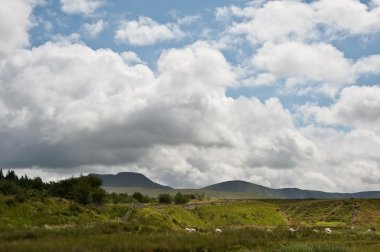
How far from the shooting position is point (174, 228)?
4978cm

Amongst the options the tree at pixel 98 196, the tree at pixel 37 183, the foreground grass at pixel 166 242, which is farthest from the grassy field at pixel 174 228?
the tree at pixel 37 183

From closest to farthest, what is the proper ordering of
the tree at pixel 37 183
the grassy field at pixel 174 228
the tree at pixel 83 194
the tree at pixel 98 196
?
the grassy field at pixel 174 228 < the tree at pixel 83 194 < the tree at pixel 98 196 < the tree at pixel 37 183

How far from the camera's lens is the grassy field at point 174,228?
94.3 feet

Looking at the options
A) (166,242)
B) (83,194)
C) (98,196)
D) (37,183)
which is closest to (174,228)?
(166,242)

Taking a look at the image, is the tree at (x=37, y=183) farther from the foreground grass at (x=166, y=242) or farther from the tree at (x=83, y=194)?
the foreground grass at (x=166, y=242)

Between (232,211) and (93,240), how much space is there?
58727 millimetres

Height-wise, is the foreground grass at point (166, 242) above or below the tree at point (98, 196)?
below

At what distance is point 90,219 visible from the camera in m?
59.3

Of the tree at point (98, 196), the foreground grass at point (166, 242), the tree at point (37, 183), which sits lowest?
the foreground grass at point (166, 242)

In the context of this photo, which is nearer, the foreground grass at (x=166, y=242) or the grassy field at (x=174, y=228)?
the foreground grass at (x=166, y=242)

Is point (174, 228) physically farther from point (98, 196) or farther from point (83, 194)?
point (98, 196)

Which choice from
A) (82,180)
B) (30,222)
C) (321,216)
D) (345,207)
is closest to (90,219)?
(30,222)

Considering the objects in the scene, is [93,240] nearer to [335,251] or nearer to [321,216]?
[335,251]

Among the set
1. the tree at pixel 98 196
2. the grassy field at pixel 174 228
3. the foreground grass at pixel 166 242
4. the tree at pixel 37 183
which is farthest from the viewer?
the tree at pixel 37 183
